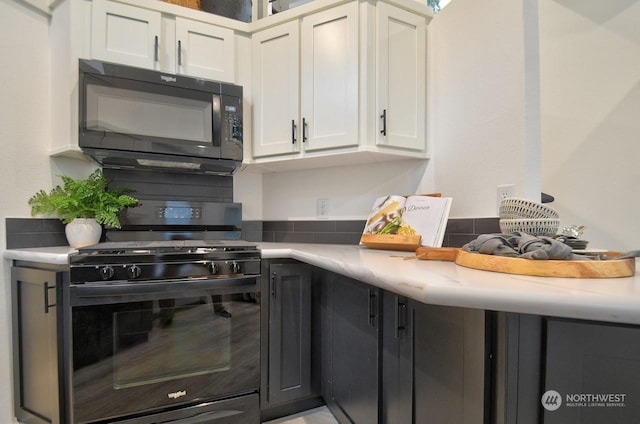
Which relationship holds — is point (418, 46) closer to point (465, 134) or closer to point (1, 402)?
point (465, 134)

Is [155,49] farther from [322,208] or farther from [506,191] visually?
[506,191]

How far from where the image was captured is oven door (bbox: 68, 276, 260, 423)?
1287 mm

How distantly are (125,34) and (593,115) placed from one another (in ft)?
7.89

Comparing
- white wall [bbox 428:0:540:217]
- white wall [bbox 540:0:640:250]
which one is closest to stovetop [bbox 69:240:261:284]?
white wall [bbox 428:0:540:217]

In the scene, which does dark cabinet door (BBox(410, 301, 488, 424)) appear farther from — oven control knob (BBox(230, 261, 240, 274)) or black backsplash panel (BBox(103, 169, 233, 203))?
black backsplash panel (BBox(103, 169, 233, 203))

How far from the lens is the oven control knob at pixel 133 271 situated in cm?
133

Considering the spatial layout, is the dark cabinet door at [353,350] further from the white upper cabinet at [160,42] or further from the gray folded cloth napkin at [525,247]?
the white upper cabinet at [160,42]

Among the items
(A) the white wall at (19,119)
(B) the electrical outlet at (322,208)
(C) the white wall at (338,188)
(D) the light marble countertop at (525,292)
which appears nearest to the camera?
(D) the light marble countertop at (525,292)

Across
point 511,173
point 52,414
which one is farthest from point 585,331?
point 52,414

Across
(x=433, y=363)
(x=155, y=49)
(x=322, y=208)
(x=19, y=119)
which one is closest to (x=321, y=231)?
(x=322, y=208)

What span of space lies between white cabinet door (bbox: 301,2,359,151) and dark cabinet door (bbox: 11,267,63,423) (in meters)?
1.42

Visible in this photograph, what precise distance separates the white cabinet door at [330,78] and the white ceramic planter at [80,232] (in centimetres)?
124

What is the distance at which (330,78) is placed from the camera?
172cm

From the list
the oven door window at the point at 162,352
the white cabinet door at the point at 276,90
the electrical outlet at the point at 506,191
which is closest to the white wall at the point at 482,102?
the electrical outlet at the point at 506,191
